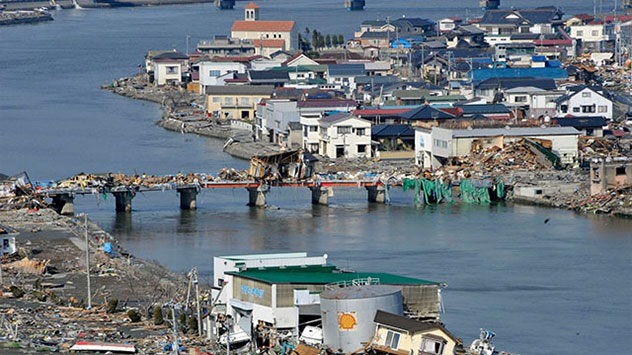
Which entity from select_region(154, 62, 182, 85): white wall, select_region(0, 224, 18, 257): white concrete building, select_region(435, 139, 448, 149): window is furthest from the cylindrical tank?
select_region(154, 62, 182, 85): white wall

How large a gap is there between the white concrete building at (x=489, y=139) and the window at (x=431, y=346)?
12.6 m

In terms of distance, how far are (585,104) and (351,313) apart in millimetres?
17301

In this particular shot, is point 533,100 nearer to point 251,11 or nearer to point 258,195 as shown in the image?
point 258,195

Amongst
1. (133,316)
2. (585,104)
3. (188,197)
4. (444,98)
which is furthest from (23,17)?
(133,316)

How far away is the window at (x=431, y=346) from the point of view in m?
10.9

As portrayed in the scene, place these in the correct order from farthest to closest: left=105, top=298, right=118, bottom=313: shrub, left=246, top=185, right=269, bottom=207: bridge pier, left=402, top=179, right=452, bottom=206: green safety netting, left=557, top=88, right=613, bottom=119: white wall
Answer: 1. left=557, top=88, right=613, bottom=119: white wall
2. left=402, top=179, right=452, bottom=206: green safety netting
3. left=246, top=185, right=269, bottom=207: bridge pier
4. left=105, top=298, right=118, bottom=313: shrub

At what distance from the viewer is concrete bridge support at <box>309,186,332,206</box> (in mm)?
21484

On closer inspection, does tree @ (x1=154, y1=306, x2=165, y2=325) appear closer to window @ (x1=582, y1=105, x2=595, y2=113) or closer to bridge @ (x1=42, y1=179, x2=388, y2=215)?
bridge @ (x1=42, y1=179, x2=388, y2=215)

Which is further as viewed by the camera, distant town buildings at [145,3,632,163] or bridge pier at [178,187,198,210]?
distant town buildings at [145,3,632,163]

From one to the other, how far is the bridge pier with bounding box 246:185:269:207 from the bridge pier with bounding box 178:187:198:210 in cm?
79

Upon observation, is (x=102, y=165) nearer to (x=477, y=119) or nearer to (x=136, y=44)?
(x=477, y=119)

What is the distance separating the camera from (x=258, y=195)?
21.3m

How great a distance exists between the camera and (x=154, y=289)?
14383mm

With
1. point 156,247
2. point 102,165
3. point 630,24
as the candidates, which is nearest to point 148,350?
point 156,247
